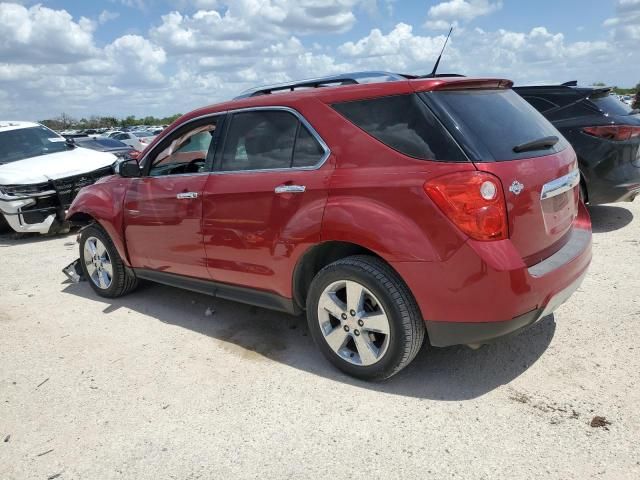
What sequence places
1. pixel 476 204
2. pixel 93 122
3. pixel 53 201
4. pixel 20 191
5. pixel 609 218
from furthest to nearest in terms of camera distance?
pixel 93 122 < pixel 53 201 < pixel 20 191 < pixel 609 218 < pixel 476 204

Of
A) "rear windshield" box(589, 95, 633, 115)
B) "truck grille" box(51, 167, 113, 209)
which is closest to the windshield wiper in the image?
"rear windshield" box(589, 95, 633, 115)

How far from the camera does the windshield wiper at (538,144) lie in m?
3.02

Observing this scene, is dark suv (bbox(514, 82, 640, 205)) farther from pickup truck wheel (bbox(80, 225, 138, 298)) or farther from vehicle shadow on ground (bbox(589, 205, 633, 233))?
pickup truck wheel (bbox(80, 225, 138, 298))

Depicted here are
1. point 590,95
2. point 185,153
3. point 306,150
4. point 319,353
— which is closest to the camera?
point 306,150

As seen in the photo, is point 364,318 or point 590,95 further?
point 590,95

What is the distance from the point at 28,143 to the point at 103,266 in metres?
5.58

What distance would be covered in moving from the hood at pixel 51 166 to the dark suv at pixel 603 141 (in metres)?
7.11

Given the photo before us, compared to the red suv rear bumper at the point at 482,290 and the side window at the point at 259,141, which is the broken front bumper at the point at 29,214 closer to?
the side window at the point at 259,141

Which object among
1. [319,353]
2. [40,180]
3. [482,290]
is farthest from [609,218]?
[40,180]

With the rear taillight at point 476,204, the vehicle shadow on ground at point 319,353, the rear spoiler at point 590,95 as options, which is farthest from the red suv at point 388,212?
the rear spoiler at point 590,95

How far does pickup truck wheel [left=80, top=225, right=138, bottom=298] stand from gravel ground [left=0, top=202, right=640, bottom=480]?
0.63 m

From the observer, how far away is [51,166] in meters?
8.69

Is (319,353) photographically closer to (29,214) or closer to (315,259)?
(315,259)

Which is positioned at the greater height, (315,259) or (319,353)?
(315,259)
